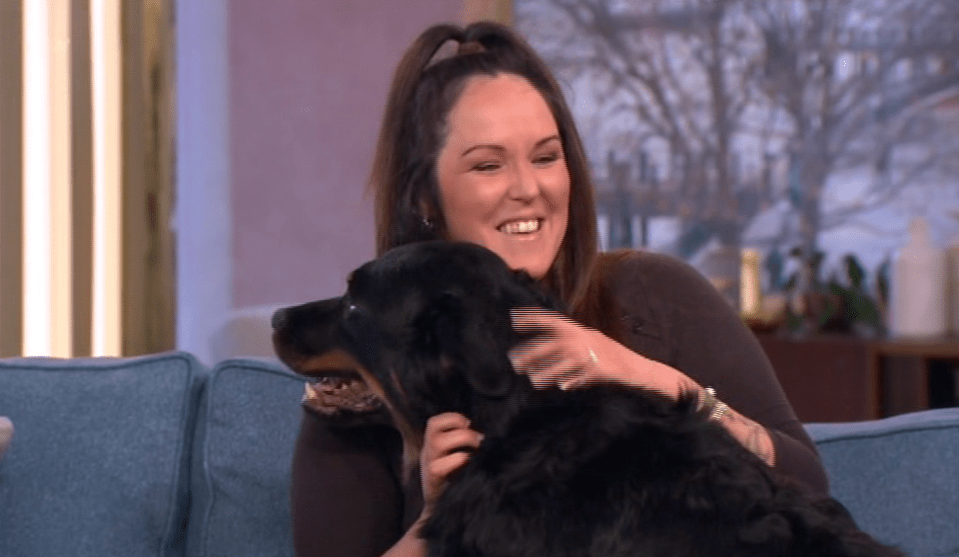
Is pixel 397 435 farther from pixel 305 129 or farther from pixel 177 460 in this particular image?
pixel 305 129

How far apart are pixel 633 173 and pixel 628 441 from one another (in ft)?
9.93

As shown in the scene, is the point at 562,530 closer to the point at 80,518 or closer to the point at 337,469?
the point at 337,469

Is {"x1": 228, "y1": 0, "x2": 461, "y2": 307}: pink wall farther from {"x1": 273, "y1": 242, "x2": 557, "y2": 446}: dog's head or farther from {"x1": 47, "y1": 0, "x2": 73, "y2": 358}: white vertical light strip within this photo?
{"x1": 273, "y1": 242, "x2": 557, "y2": 446}: dog's head

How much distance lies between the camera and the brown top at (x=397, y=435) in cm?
157

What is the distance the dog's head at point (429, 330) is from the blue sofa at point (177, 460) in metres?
0.54

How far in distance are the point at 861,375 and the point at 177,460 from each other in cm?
211

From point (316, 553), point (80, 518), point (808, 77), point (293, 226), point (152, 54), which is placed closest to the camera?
point (316, 553)

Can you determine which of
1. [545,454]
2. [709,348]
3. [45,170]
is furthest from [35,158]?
[545,454]

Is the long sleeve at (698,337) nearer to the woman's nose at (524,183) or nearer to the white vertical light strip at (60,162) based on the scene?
the woman's nose at (524,183)

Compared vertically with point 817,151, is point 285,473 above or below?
below

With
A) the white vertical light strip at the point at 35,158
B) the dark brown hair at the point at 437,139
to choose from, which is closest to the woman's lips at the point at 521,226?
the dark brown hair at the point at 437,139

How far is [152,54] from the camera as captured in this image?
3.08 meters

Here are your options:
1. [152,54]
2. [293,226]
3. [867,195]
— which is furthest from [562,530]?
[867,195]

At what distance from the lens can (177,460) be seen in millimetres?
1997
